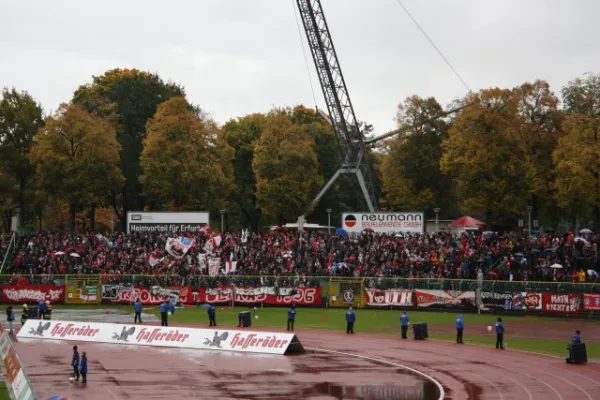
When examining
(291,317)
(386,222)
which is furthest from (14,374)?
(386,222)

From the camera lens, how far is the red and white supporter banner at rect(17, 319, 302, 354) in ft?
125

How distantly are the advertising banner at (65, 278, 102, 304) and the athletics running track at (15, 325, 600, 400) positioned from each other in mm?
21564

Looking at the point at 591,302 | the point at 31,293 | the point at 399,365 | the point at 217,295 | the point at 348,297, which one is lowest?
the point at 399,365

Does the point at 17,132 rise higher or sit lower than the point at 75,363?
higher

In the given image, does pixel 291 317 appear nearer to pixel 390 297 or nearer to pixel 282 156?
pixel 390 297

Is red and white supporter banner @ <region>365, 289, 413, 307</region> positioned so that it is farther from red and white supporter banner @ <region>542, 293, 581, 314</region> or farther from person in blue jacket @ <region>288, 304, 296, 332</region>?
person in blue jacket @ <region>288, 304, 296, 332</region>

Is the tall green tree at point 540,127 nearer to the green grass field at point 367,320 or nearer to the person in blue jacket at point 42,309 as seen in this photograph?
the green grass field at point 367,320

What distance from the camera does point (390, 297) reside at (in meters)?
58.3

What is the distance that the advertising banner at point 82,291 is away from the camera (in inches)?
2454

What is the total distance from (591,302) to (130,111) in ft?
194

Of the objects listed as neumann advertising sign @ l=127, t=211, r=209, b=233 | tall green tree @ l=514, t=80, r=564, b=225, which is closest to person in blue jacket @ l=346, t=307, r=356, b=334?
neumann advertising sign @ l=127, t=211, r=209, b=233

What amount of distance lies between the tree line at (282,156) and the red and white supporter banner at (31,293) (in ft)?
57.1

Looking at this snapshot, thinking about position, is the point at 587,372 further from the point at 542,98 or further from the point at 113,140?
the point at 113,140

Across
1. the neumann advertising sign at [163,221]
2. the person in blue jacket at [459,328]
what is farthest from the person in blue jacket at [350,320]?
the neumann advertising sign at [163,221]
